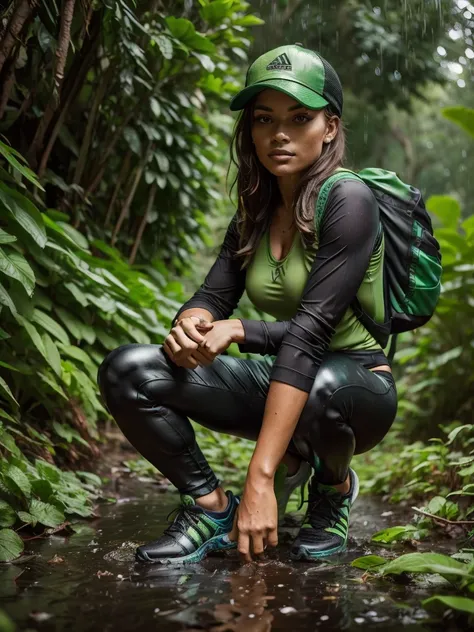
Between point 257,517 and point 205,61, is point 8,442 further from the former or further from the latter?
point 205,61

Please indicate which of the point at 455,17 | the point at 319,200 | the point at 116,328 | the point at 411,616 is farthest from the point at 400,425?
the point at 455,17

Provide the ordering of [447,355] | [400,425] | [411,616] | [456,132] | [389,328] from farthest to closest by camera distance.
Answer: [456,132] < [400,425] < [447,355] < [389,328] < [411,616]

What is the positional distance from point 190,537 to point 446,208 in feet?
9.85

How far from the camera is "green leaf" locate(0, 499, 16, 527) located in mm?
2035

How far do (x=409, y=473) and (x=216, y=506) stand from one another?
1509 millimetres

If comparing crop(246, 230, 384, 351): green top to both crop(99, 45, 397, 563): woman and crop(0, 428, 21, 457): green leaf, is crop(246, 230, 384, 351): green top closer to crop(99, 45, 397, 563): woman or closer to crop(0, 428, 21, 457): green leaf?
crop(99, 45, 397, 563): woman

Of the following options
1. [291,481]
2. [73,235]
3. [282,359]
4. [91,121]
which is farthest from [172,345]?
[91,121]

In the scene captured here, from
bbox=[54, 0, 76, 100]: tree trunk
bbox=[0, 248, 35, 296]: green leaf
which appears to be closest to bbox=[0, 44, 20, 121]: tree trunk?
bbox=[54, 0, 76, 100]: tree trunk

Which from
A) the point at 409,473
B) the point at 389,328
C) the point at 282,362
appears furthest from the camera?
the point at 409,473

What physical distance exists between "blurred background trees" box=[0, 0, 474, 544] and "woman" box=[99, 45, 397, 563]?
1.52ft

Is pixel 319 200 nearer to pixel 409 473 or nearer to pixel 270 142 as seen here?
pixel 270 142

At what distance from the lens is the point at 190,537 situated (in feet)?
6.59

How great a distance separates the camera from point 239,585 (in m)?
1.73

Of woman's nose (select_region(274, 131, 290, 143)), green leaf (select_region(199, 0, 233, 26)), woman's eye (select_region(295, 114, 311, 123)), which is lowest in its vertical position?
woman's nose (select_region(274, 131, 290, 143))
